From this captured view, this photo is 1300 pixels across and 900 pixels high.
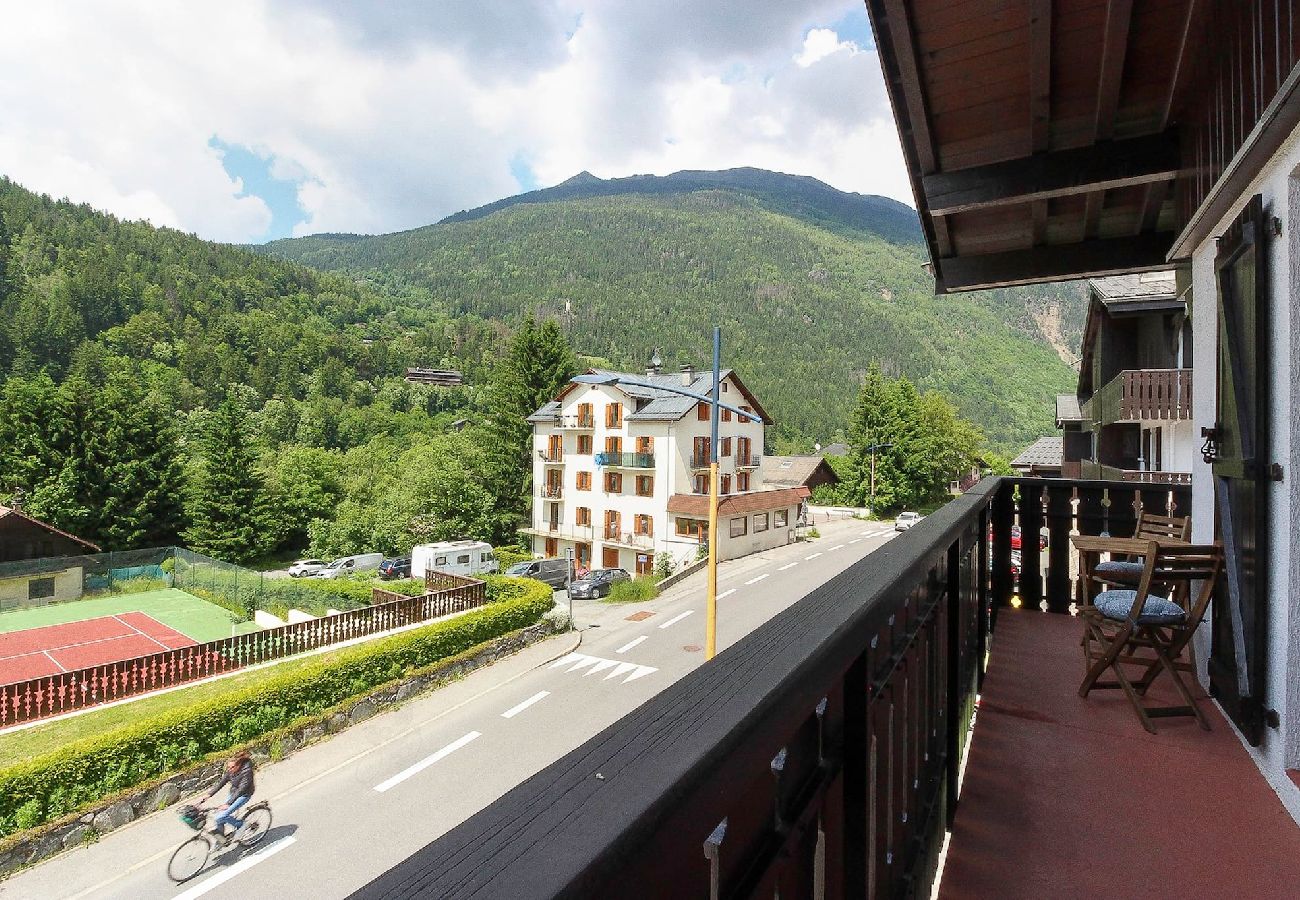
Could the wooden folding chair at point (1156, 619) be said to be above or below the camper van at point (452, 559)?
above

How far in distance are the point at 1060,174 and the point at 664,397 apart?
77.9 feet

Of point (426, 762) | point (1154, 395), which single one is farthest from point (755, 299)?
point (426, 762)

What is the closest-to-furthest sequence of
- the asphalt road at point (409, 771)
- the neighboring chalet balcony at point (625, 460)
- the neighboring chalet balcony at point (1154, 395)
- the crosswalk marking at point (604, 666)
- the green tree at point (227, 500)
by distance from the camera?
1. the asphalt road at point (409, 771)
2. the neighboring chalet balcony at point (1154, 395)
3. the crosswalk marking at point (604, 666)
4. the neighboring chalet balcony at point (625, 460)
5. the green tree at point (227, 500)

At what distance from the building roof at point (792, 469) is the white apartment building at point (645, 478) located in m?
5.84

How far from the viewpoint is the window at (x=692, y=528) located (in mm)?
25125

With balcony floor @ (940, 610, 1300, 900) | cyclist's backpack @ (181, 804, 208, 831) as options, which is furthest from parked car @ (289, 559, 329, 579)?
balcony floor @ (940, 610, 1300, 900)

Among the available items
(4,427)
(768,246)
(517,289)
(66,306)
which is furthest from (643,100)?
(4,427)

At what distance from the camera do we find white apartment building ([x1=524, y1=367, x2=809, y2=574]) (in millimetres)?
25656

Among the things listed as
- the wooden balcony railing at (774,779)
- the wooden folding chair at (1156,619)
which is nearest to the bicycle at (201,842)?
the wooden balcony railing at (774,779)

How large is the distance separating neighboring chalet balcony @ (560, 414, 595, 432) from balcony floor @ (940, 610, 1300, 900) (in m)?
25.8

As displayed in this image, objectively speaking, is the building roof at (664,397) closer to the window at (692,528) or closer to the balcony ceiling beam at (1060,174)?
the window at (692,528)

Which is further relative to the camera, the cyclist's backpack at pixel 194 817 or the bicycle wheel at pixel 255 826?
the bicycle wheel at pixel 255 826

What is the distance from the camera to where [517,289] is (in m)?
124

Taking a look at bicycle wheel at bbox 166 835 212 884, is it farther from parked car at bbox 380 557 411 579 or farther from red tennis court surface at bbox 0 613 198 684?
parked car at bbox 380 557 411 579
